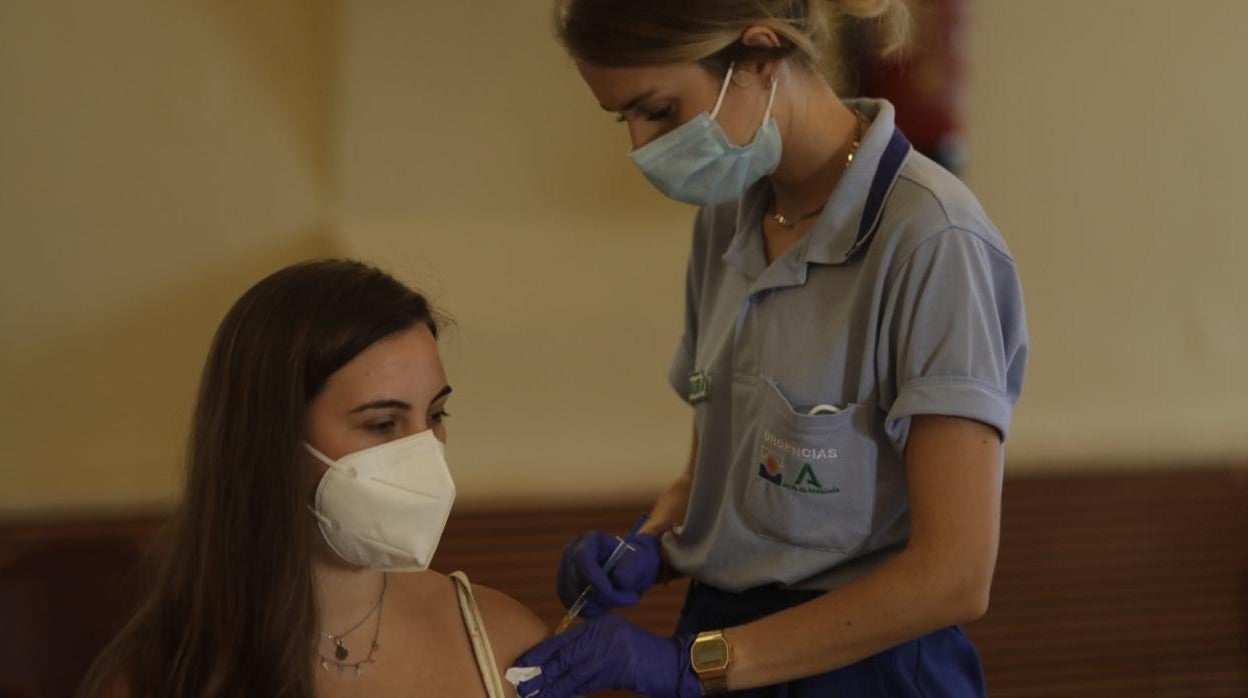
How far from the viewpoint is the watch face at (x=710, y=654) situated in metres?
1.61

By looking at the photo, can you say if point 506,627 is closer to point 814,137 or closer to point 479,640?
point 479,640

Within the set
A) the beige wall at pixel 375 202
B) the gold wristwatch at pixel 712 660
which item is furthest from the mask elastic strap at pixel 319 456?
the beige wall at pixel 375 202

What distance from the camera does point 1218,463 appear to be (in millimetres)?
3238

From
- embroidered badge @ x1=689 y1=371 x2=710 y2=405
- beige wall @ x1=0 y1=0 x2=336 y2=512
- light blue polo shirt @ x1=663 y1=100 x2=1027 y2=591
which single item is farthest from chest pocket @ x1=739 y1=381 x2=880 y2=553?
beige wall @ x1=0 y1=0 x2=336 y2=512

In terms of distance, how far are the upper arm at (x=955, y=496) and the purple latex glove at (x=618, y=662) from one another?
0.32 meters

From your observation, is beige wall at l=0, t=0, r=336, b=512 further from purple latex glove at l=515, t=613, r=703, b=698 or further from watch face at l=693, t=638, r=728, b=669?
watch face at l=693, t=638, r=728, b=669

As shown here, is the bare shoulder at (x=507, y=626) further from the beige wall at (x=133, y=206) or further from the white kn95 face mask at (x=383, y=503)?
the beige wall at (x=133, y=206)

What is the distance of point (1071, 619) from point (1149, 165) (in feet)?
3.45

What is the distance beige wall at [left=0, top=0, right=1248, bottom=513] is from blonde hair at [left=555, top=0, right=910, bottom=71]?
1.17m

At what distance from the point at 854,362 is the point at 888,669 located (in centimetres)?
37

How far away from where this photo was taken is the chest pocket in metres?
1.59

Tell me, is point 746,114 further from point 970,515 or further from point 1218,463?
point 1218,463

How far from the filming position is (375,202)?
2.78 metres

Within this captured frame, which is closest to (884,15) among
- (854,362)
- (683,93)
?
(683,93)
